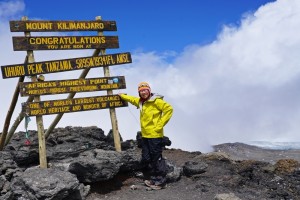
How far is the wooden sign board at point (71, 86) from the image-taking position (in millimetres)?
11227

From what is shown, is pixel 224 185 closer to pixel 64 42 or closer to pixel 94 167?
pixel 94 167

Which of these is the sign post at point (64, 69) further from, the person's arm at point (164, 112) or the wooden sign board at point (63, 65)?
the person's arm at point (164, 112)

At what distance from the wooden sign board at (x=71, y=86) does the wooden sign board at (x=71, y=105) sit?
0.88 feet

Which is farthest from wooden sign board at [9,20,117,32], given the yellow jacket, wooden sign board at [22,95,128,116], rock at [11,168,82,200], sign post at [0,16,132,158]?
→ rock at [11,168,82,200]

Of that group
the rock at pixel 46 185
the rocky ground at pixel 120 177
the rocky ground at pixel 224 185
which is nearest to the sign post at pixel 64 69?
the rocky ground at pixel 120 177

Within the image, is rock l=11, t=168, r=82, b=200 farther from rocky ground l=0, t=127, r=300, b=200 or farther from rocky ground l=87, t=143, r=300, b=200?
rocky ground l=87, t=143, r=300, b=200

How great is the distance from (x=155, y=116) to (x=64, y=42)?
3.29 m

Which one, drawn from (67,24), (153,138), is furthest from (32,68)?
(153,138)

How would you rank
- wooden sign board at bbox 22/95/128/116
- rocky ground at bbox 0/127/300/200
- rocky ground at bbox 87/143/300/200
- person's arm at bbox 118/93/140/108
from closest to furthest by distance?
rocky ground at bbox 0/127/300/200
rocky ground at bbox 87/143/300/200
wooden sign board at bbox 22/95/128/116
person's arm at bbox 118/93/140/108

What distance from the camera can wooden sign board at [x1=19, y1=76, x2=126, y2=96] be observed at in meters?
11.2

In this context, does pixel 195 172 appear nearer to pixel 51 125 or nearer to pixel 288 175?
pixel 288 175

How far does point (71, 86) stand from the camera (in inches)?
465

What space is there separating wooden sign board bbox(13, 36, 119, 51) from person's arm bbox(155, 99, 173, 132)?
2527 mm

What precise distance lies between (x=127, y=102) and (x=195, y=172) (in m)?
2.89
